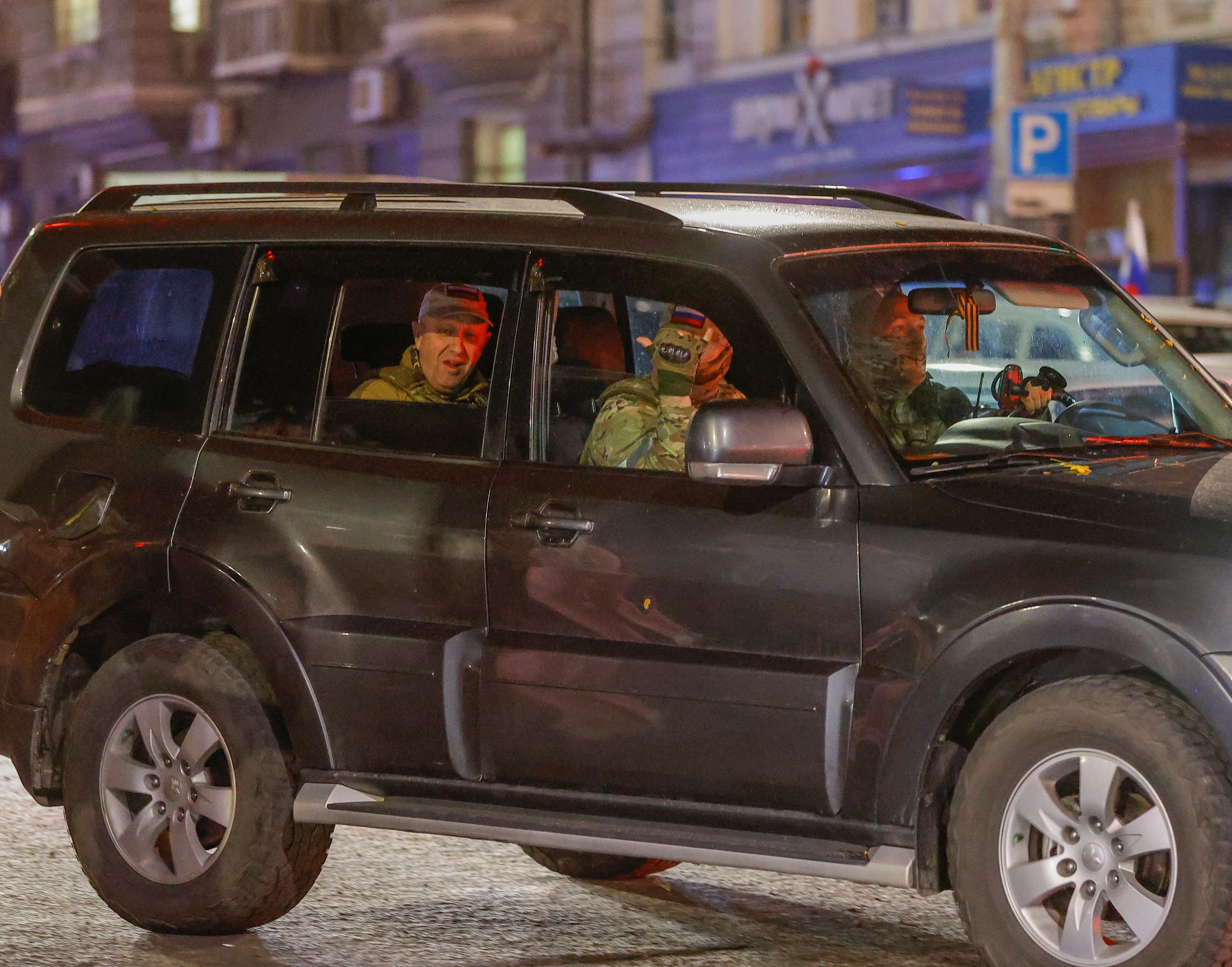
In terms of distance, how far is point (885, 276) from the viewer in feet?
17.3

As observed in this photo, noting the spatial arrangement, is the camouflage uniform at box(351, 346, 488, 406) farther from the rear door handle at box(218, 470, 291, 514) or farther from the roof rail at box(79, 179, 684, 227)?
the roof rail at box(79, 179, 684, 227)

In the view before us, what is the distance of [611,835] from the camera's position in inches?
199

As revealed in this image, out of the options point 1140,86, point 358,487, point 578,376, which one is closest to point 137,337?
point 358,487

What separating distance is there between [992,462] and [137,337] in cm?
235

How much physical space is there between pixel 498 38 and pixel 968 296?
95.5 feet

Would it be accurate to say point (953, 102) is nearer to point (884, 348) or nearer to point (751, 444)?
point (884, 348)

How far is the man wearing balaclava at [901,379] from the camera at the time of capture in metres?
5.02

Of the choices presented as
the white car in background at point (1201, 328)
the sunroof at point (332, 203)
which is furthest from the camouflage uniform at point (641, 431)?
the white car in background at point (1201, 328)

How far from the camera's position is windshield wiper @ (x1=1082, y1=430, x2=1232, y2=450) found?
524 centimetres

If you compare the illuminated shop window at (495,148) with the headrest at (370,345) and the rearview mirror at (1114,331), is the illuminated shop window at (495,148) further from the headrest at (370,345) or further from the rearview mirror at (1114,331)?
the rearview mirror at (1114,331)

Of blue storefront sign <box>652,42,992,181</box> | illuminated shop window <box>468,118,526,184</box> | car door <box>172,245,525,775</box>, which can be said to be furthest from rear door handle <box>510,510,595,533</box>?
illuminated shop window <box>468,118,526,184</box>

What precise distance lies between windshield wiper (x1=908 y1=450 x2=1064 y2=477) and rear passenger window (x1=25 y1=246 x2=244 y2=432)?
1.96 m

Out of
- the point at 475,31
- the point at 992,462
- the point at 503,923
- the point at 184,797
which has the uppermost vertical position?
the point at 475,31

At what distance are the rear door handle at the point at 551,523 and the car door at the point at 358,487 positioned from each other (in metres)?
0.11
